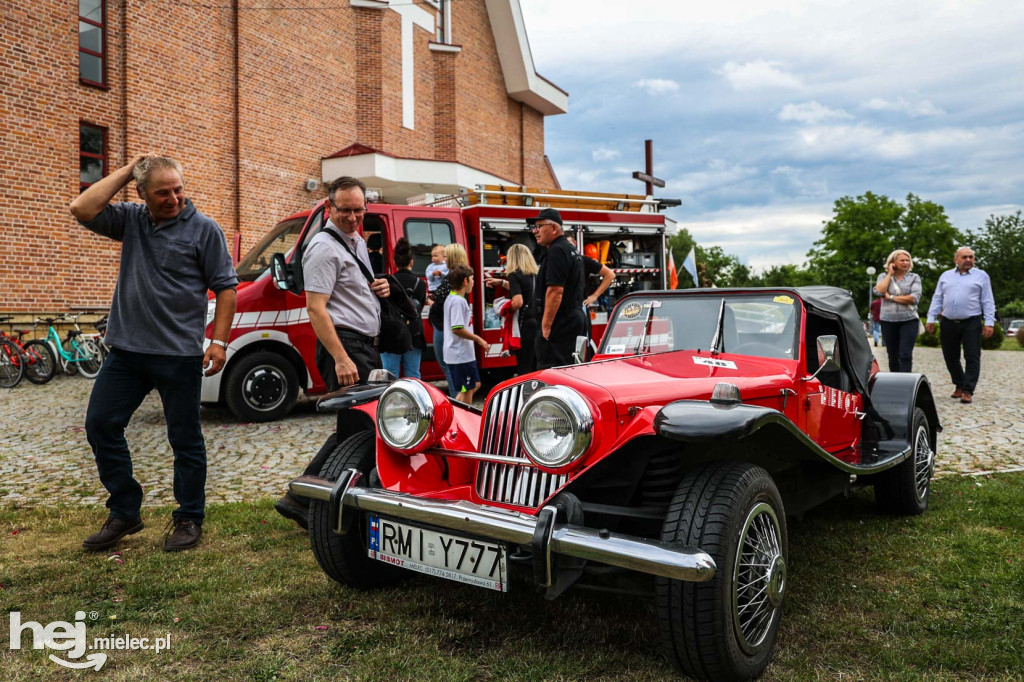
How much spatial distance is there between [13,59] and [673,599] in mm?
14893

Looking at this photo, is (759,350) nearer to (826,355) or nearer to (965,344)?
(826,355)

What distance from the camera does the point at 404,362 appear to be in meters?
6.45

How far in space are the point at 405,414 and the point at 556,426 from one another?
745 millimetres

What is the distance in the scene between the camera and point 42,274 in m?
13.3

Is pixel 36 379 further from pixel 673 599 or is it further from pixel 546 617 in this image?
pixel 673 599

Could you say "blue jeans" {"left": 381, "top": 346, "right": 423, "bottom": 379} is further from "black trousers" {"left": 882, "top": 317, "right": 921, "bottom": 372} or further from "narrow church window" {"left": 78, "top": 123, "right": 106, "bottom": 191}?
"narrow church window" {"left": 78, "top": 123, "right": 106, "bottom": 191}

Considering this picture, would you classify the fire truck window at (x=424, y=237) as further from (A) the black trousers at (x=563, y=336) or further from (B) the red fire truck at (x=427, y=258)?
(A) the black trousers at (x=563, y=336)

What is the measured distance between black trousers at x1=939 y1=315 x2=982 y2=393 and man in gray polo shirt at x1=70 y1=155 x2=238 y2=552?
28.1ft

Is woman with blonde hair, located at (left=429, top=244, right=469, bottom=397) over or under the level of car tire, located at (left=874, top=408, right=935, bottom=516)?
over

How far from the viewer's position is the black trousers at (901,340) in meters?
8.52

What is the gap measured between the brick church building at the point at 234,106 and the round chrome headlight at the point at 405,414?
7780 mm

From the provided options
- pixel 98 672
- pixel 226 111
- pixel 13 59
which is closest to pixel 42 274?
pixel 13 59

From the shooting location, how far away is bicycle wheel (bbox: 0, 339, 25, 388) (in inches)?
457

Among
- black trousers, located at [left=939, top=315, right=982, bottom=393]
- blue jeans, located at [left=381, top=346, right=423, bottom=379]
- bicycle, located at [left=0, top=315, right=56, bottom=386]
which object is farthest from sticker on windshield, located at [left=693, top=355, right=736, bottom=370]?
bicycle, located at [left=0, top=315, right=56, bottom=386]
